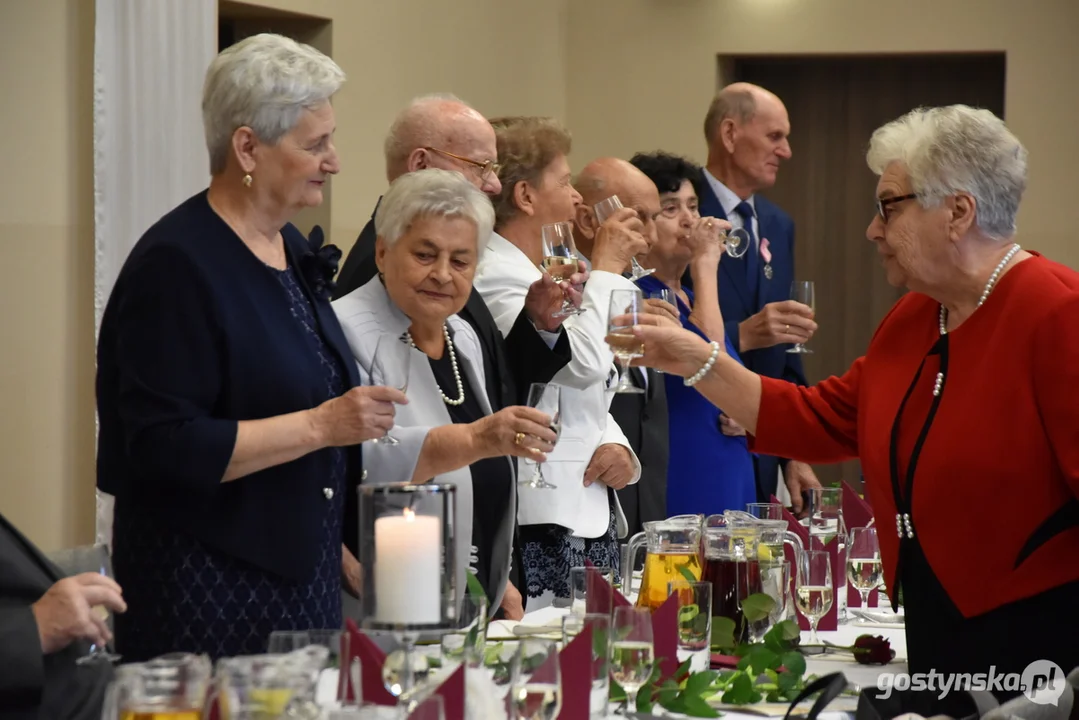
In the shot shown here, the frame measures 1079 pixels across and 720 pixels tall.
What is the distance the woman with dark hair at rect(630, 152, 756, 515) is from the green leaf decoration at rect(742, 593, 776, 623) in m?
1.71

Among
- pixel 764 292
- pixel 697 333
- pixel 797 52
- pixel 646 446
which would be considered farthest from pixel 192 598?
pixel 797 52

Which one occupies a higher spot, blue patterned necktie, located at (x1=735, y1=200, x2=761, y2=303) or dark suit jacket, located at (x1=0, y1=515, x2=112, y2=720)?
blue patterned necktie, located at (x1=735, y1=200, x2=761, y2=303)

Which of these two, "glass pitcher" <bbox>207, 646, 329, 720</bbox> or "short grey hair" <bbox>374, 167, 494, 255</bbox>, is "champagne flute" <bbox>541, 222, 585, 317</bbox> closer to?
"short grey hair" <bbox>374, 167, 494, 255</bbox>

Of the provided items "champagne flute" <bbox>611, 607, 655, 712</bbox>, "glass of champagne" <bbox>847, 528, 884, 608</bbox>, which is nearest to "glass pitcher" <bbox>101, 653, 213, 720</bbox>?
"champagne flute" <bbox>611, 607, 655, 712</bbox>

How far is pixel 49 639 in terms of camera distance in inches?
76.9

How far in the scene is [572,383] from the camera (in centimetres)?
353

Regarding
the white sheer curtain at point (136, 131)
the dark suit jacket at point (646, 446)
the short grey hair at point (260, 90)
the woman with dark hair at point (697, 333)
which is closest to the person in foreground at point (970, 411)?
the short grey hair at point (260, 90)

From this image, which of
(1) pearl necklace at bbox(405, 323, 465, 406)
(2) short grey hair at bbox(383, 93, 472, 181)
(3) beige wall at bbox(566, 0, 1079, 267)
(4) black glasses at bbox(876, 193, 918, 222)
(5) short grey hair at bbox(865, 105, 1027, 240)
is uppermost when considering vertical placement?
(3) beige wall at bbox(566, 0, 1079, 267)

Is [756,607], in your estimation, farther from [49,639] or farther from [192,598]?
[49,639]

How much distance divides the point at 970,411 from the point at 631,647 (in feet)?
2.89

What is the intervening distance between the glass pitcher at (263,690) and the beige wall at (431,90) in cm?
306

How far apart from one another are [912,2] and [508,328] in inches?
178

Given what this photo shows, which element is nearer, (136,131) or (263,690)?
(263,690)

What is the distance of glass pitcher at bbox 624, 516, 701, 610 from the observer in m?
2.55
